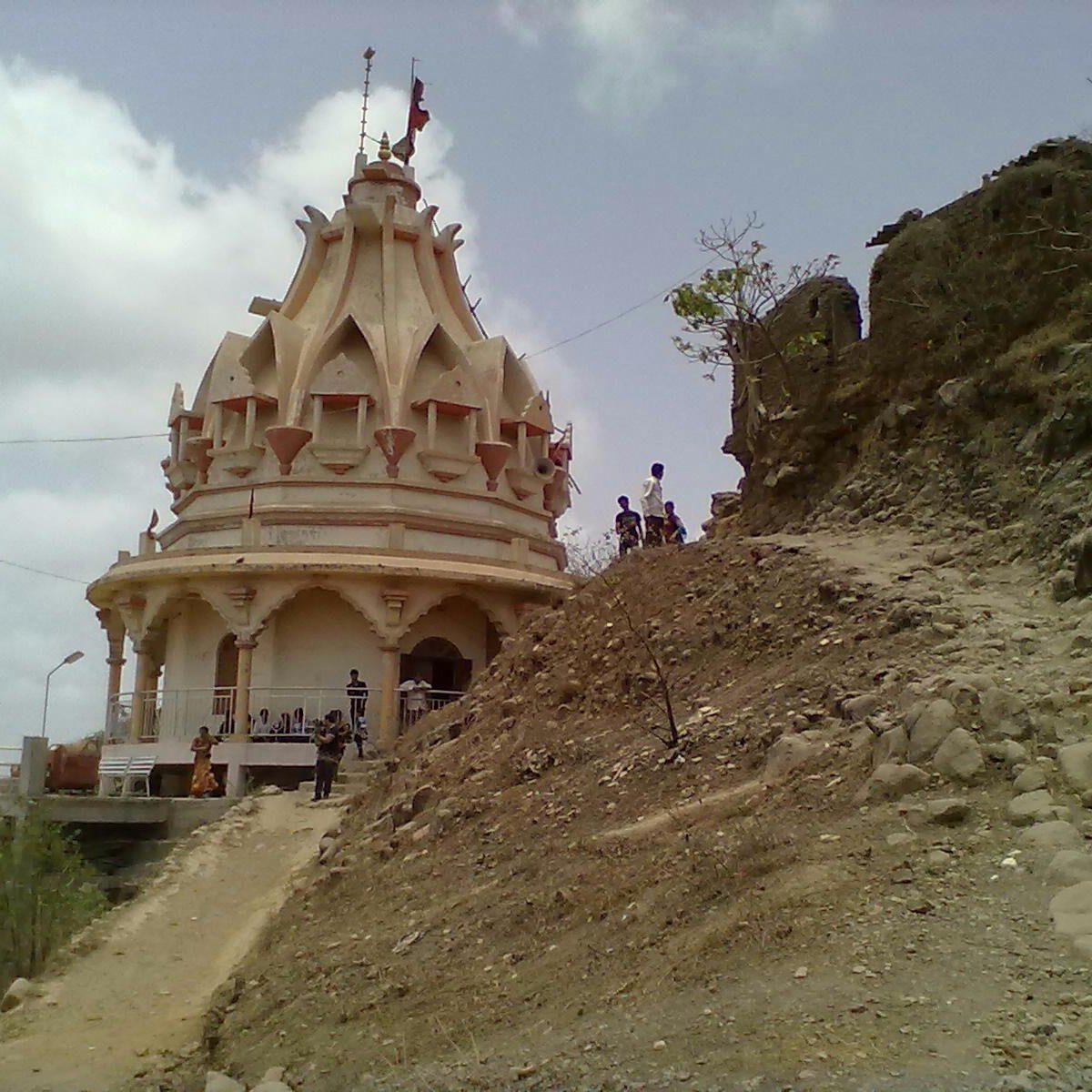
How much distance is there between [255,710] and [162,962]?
1021cm

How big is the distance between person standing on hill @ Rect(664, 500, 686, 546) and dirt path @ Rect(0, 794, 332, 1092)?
228 inches

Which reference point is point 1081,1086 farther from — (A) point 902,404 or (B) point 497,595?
(B) point 497,595

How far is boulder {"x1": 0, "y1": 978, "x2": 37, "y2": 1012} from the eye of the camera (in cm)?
1012

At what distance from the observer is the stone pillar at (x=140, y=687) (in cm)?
2130

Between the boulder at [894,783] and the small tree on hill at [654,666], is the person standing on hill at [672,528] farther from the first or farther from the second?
the boulder at [894,783]

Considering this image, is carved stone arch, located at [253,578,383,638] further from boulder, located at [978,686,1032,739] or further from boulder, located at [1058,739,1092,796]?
boulder, located at [1058,739,1092,796]

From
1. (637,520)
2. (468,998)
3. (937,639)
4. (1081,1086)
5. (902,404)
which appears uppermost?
(637,520)

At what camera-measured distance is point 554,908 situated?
7.17 metres

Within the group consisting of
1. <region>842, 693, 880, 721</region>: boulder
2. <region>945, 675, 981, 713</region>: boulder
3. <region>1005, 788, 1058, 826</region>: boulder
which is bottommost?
<region>1005, 788, 1058, 826</region>: boulder

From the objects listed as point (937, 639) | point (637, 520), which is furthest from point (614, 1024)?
point (637, 520)

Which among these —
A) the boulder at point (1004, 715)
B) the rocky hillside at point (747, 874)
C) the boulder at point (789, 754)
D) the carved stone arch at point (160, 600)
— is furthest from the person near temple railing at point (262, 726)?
the boulder at point (1004, 715)

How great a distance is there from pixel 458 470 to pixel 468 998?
1806 centimetres

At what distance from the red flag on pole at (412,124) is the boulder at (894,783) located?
24.2 meters

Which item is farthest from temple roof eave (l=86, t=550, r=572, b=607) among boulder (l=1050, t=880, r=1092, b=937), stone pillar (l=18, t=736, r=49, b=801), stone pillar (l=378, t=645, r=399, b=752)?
boulder (l=1050, t=880, r=1092, b=937)
